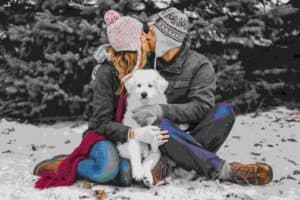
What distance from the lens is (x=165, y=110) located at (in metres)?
5.13

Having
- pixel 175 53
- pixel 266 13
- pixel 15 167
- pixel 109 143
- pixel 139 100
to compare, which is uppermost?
pixel 266 13

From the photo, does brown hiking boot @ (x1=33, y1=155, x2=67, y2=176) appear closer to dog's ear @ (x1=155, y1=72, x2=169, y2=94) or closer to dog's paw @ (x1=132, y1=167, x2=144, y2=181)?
dog's paw @ (x1=132, y1=167, x2=144, y2=181)

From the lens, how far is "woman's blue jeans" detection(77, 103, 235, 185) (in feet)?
16.9

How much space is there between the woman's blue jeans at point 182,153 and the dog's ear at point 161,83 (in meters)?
0.28

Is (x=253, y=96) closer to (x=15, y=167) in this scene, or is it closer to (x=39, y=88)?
(x=39, y=88)

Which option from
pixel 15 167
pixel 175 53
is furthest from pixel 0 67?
pixel 175 53

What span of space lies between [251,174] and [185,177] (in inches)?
23.2

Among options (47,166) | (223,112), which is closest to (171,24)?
(223,112)

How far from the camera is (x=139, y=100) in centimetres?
500

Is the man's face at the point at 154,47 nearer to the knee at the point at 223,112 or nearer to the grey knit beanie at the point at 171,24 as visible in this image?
the grey knit beanie at the point at 171,24

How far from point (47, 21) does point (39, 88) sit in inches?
37.6

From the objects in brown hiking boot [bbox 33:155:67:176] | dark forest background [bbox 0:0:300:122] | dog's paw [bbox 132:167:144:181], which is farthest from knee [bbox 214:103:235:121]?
dark forest background [bbox 0:0:300:122]

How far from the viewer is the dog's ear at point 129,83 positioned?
4968 mm

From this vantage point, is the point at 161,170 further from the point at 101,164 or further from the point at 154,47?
the point at 154,47
